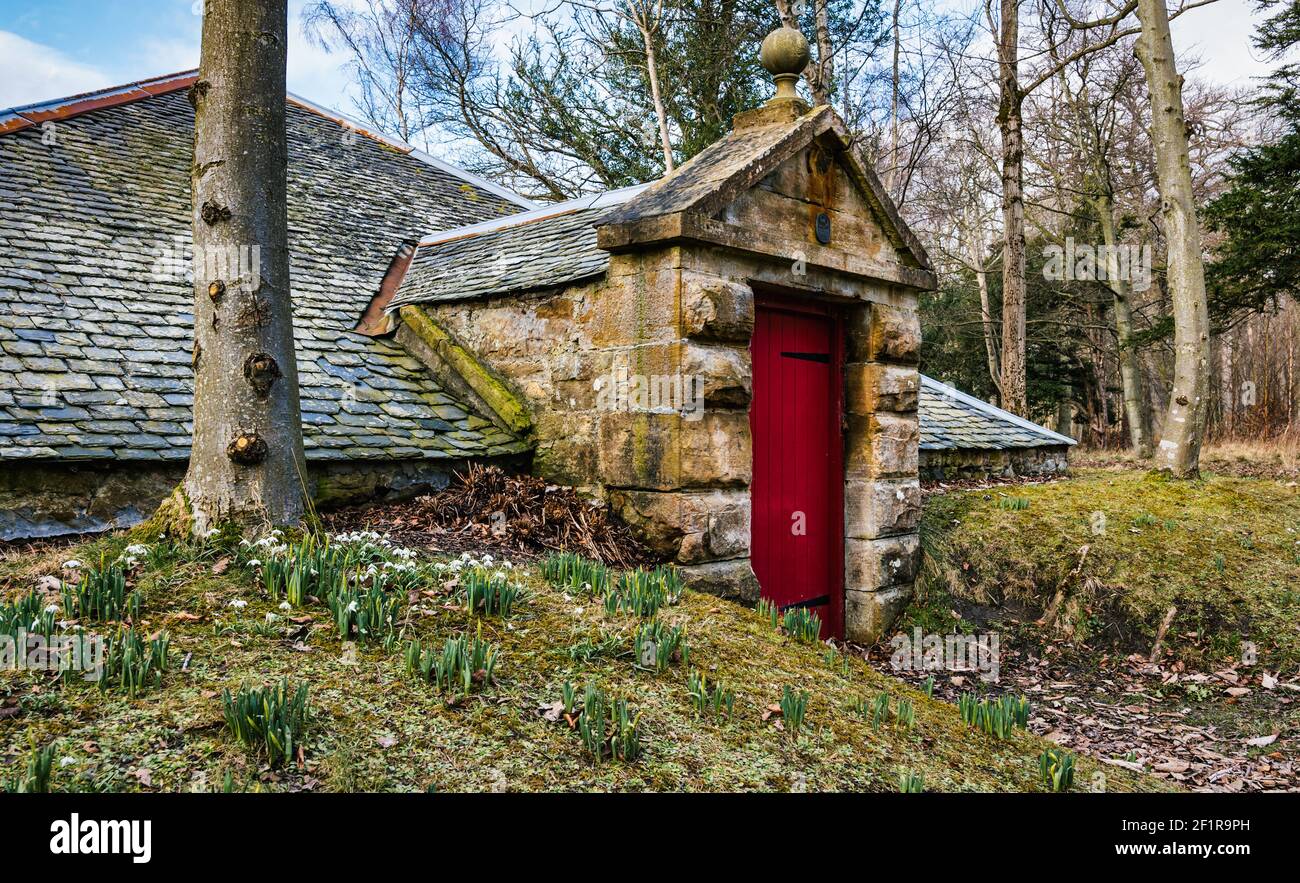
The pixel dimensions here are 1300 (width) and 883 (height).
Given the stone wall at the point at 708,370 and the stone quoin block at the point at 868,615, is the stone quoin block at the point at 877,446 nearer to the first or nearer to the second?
the stone wall at the point at 708,370

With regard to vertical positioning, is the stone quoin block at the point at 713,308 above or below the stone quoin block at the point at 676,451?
above

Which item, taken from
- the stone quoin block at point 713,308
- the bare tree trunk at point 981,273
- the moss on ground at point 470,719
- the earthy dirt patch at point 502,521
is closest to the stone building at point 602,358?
the stone quoin block at point 713,308

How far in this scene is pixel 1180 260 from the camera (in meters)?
8.77

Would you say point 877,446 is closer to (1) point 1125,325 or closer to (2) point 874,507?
(2) point 874,507

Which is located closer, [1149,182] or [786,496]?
[786,496]

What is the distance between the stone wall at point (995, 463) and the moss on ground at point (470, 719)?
573 cm

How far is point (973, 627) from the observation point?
22.2ft

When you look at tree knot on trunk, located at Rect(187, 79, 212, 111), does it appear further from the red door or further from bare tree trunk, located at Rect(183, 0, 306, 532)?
the red door

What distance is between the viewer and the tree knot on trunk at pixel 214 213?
178 inches

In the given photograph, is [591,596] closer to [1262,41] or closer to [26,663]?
[26,663]

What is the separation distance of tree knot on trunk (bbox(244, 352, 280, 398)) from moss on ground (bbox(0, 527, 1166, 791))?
95 cm

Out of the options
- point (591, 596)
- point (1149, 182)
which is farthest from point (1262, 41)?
point (591, 596)
